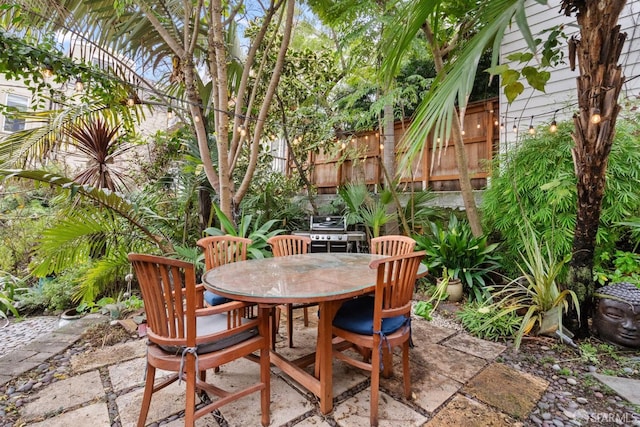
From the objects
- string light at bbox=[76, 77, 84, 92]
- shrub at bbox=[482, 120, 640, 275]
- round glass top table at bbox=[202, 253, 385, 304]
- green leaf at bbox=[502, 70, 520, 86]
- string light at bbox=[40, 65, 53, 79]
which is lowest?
round glass top table at bbox=[202, 253, 385, 304]

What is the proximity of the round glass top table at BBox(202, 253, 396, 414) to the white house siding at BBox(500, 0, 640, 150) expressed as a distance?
3145 mm

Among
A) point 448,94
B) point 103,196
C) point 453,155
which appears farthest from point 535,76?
point 103,196

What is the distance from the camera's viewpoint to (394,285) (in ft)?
5.53

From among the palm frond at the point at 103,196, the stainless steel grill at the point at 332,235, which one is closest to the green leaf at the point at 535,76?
the stainless steel grill at the point at 332,235

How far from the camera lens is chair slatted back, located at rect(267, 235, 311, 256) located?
9.41 feet

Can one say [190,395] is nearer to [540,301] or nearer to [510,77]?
[510,77]

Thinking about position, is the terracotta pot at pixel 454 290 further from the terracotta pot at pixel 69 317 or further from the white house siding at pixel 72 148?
the white house siding at pixel 72 148

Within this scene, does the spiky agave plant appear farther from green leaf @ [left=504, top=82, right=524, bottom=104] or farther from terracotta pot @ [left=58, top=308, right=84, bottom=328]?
green leaf @ [left=504, top=82, right=524, bottom=104]

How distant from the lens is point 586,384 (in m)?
1.90

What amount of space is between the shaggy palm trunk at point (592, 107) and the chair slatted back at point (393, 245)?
1.34 m

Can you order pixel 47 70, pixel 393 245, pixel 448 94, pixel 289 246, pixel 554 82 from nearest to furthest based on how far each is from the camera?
1. pixel 448 94
2. pixel 393 245
3. pixel 47 70
4. pixel 289 246
5. pixel 554 82

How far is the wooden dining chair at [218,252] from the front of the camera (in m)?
2.34

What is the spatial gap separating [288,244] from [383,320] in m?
1.43

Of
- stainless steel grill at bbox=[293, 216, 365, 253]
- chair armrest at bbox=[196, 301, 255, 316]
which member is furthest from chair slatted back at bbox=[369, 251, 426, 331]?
stainless steel grill at bbox=[293, 216, 365, 253]
